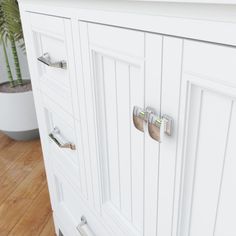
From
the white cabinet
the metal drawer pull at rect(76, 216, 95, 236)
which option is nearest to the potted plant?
the white cabinet

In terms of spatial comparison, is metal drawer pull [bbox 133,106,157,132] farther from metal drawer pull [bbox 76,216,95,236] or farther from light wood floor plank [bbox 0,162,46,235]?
light wood floor plank [bbox 0,162,46,235]

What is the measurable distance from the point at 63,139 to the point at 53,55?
198mm

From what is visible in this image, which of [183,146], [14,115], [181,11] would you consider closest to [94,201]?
[183,146]

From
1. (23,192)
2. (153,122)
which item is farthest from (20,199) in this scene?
(153,122)

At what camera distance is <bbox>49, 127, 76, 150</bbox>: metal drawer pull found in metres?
0.71

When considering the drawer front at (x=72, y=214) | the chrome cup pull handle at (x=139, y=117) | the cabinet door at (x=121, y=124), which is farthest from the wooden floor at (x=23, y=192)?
the chrome cup pull handle at (x=139, y=117)

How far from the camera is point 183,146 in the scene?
0.38 meters

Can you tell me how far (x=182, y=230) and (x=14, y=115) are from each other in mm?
1354

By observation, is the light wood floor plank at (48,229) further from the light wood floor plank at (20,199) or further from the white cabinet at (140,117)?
the white cabinet at (140,117)

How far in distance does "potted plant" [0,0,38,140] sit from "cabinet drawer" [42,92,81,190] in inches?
32.4

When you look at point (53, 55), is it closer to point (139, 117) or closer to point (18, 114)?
point (139, 117)

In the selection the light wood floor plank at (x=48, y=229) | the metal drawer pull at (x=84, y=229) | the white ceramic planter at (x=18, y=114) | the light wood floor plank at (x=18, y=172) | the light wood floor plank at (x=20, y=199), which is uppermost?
the metal drawer pull at (x=84, y=229)

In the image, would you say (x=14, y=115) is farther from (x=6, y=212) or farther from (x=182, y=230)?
(x=182, y=230)

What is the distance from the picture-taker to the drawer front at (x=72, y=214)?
2.32 ft
